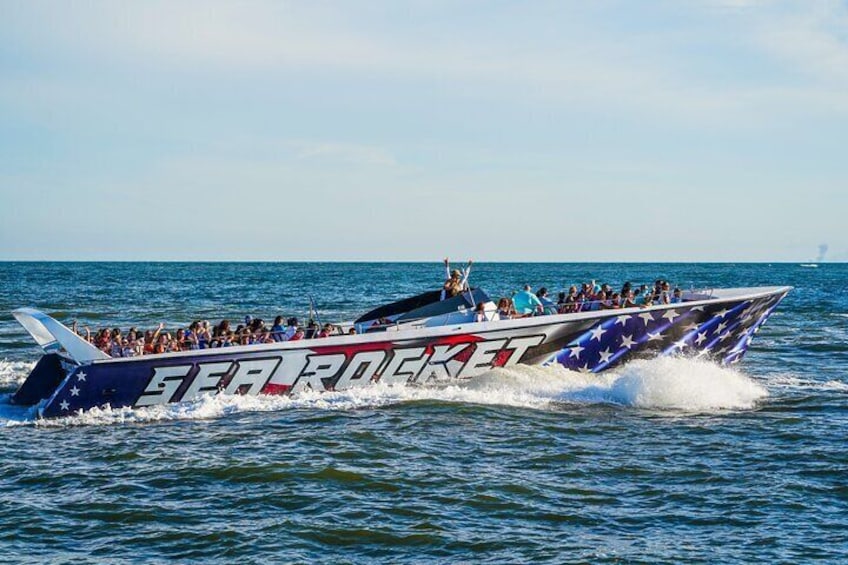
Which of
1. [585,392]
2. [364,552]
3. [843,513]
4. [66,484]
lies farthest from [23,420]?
[843,513]

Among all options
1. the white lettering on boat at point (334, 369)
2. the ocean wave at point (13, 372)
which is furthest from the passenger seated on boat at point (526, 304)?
the ocean wave at point (13, 372)

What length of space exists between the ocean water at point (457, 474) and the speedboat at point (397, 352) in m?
0.32

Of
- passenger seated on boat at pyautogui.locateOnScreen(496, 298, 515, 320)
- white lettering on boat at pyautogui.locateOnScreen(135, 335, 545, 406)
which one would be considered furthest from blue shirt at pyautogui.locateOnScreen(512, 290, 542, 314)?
white lettering on boat at pyautogui.locateOnScreen(135, 335, 545, 406)

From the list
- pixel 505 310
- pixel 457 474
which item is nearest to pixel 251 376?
pixel 505 310

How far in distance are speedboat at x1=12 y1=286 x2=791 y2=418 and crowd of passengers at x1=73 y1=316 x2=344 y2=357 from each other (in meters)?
0.54

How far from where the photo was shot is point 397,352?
56.3 feet

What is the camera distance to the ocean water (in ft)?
31.1

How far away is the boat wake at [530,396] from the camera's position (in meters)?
15.8

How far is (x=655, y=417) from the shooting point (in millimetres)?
15641

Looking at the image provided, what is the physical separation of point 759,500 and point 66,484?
28.4 ft

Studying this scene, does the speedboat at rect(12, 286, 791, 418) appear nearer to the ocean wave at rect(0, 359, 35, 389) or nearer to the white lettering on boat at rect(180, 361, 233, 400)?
the white lettering on boat at rect(180, 361, 233, 400)

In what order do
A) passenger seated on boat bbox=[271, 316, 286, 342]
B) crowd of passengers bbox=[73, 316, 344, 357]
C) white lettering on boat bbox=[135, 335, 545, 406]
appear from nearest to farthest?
white lettering on boat bbox=[135, 335, 545, 406] < crowd of passengers bbox=[73, 316, 344, 357] < passenger seated on boat bbox=[271, 316, 286, 342]

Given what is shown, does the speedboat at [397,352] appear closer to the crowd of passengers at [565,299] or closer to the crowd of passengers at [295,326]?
the crowd of passengers at [565,299]

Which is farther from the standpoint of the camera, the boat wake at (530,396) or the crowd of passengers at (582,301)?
the crowd of passengers at (582,301)
